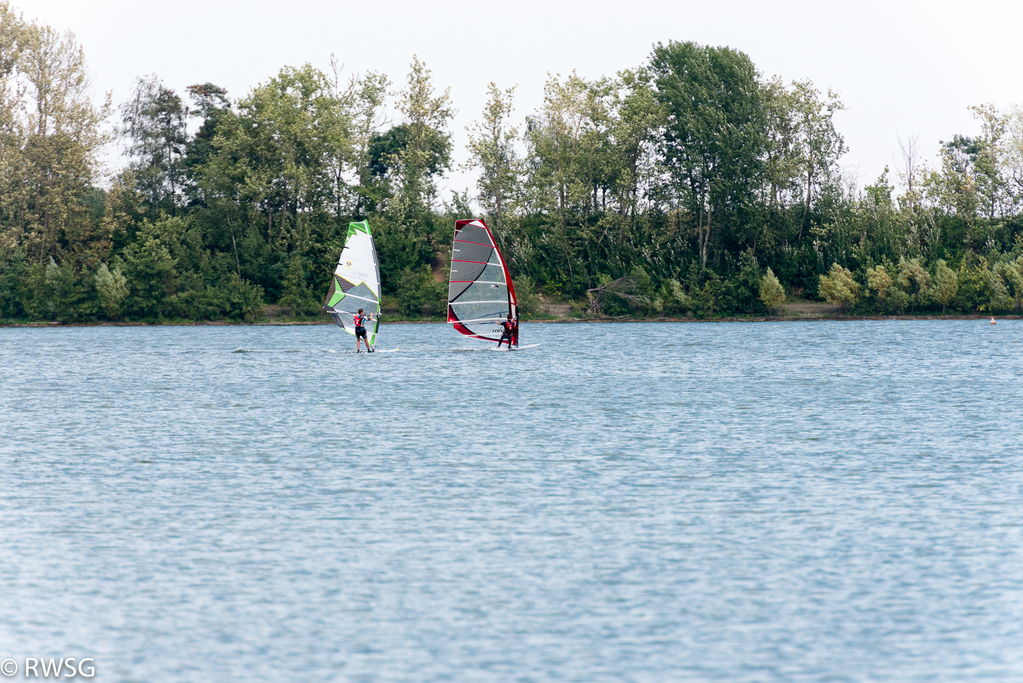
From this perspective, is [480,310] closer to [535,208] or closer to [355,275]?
[355,275]

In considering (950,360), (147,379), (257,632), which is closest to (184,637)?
(257,632)

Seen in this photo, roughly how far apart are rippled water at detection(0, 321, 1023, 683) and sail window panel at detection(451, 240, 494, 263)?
50.0 ft

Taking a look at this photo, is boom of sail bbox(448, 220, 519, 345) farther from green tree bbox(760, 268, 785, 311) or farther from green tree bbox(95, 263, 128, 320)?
green tree bbox(95, 263, 128, 320)

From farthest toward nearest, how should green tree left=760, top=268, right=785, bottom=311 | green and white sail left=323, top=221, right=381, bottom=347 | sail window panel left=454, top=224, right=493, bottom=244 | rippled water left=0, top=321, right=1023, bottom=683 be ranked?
1. green tree left=760, top=268, right=785, bottom=311
2. green and white sail left=323, top=221, right=381, bottom=347
3. sail window panel left=454, top=224, right=493, bottom=244
4. rippled water left=0, top=321, right=1023, bottom=683

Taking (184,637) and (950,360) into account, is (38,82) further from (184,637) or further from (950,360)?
(184,637)

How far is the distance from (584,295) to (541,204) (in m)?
7.77

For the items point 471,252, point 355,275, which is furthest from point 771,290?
point 355,275

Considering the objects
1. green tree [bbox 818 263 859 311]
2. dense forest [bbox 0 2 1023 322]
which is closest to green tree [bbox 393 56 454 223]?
dense forest [bbox 0 2 1023 322]

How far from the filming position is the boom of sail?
150 feet

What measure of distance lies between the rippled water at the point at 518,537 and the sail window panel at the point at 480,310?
16.5m

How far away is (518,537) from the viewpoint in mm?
13430

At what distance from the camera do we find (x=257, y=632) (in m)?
9.85

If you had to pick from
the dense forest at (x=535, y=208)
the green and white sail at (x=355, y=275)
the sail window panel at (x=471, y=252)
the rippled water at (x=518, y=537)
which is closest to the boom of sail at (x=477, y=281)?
the sail window panel at (x=471, y=252)

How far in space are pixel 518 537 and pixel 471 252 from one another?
33.1 m
